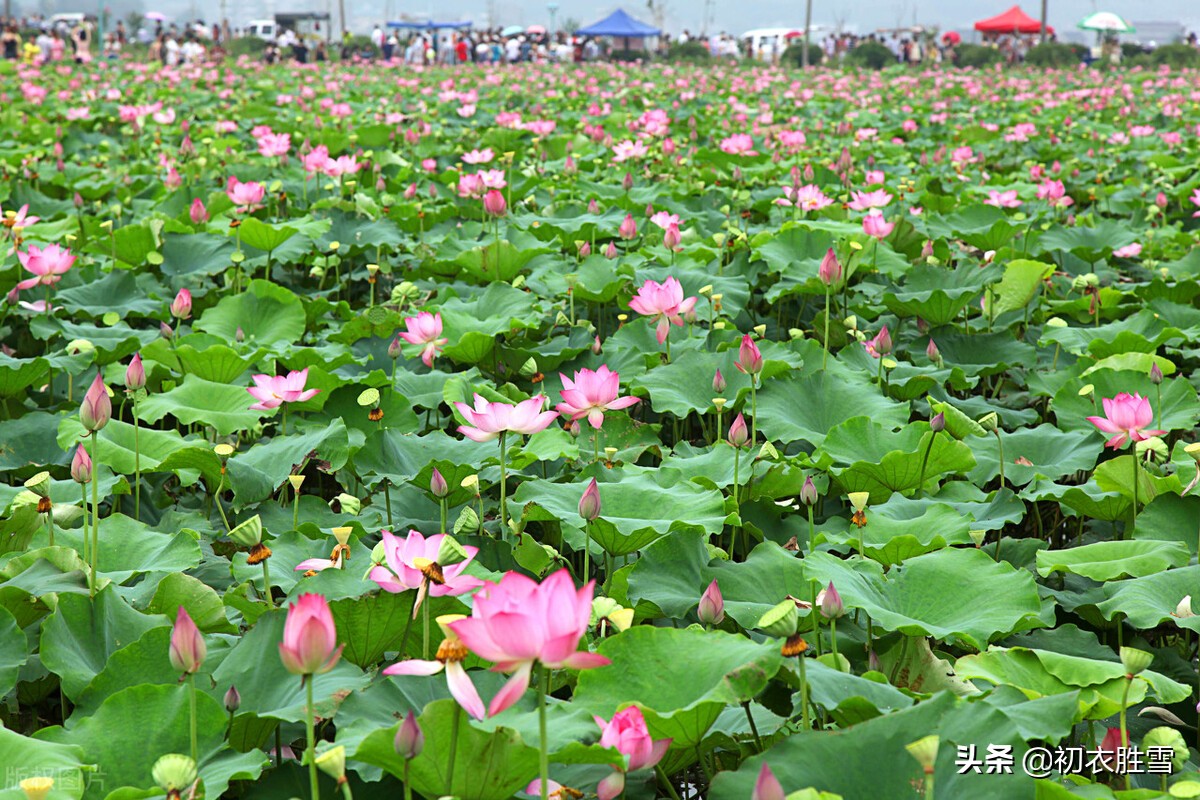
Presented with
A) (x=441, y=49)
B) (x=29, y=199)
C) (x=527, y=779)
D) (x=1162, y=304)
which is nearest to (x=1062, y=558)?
(x=527, y=779)

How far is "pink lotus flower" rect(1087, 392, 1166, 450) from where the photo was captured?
6.16ft

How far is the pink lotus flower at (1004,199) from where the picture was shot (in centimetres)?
457

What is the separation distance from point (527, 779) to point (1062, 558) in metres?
1.00

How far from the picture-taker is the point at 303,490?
233 cm

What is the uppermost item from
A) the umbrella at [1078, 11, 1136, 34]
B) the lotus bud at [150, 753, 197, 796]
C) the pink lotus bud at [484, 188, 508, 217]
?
the umbrella at [1078, 11, 1136, 34]

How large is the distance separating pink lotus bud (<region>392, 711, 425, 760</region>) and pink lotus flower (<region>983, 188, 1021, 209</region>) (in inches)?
157

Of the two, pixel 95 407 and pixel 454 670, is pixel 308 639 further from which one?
pixel 95 407

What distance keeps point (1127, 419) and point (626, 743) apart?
121cm

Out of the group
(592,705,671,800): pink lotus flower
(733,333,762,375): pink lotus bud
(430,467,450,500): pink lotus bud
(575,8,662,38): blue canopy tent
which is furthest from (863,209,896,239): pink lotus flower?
(575,8,662,38): blue canopy tent

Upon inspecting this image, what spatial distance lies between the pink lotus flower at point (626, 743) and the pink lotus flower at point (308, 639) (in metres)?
0.27

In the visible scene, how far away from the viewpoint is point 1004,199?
4.57m

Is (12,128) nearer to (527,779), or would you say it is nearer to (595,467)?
(595,467)

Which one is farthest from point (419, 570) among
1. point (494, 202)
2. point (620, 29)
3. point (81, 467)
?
point (620, 29)

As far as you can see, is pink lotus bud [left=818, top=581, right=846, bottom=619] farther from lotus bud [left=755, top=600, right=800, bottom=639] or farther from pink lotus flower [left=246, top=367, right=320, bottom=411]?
pink lotus flower [left=246, top=367, right=320, bottom=411]
